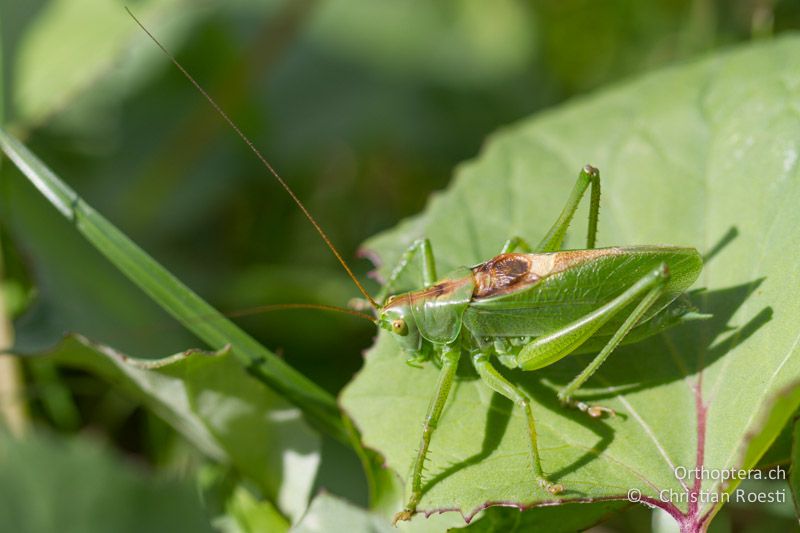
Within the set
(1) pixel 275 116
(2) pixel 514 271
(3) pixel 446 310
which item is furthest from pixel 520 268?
(1) pixel 275 116

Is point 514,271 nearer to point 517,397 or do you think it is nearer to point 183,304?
point 517,397

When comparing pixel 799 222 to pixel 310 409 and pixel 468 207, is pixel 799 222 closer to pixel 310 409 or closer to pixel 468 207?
pixel 468 207

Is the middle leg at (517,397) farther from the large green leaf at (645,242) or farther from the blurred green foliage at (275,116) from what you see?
the blurred green foliage at (275,116)

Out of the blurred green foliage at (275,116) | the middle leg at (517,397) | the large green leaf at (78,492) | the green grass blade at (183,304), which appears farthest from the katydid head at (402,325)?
the blurred green foliage at (275,116)

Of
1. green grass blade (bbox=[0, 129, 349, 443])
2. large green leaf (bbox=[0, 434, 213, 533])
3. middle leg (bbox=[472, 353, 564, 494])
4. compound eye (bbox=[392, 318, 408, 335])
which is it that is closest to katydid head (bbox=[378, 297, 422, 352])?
compound eye (bbox=[392, 318, 408, 335])

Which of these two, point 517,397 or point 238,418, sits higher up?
point 238,418
